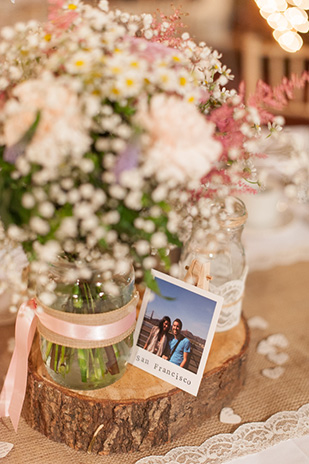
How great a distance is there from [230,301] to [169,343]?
7.5 inches

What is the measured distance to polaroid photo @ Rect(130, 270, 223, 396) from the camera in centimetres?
101

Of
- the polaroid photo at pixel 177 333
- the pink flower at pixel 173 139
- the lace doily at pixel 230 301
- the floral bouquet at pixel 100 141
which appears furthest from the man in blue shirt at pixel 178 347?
the pink flower at pixel 173 139

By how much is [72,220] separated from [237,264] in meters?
0.58

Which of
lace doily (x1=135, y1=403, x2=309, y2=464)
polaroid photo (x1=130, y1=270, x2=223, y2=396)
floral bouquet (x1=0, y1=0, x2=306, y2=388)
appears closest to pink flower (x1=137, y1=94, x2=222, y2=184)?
floral bouquet (x1=0, y1=0, x2=306, y2=388)

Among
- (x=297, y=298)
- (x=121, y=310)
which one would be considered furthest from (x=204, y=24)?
(x=121, y=310)

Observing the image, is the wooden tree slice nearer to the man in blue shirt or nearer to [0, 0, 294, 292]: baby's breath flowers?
the man in blue shirt

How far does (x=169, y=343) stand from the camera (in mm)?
1041

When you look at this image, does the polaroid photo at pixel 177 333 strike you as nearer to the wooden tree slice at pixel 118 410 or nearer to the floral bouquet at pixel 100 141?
the wooden tree slice at pixel 118 410

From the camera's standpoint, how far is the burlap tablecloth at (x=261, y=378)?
3.28 feet

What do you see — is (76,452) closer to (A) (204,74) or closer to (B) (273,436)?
(B) (273,436)

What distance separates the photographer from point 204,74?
93cm

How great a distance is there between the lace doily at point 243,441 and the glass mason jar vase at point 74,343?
194mm

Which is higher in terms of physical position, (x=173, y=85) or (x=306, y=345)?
(x=173, y=85)

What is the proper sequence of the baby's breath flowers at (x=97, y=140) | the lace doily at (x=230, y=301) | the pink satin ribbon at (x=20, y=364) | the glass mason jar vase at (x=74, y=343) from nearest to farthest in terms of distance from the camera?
the baby's breath flowers at (x=97, y=140), the glass mason jar vase at (x=74, y=343), the pink satin ribbon at (x=20, y=364), the lace doily at (x=230, y=301)
